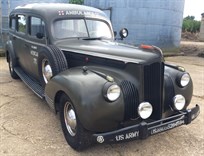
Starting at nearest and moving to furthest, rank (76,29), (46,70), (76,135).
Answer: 1. (76,135)
2. (46,70)
3. (76,29)

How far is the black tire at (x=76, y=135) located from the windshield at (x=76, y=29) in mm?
1567

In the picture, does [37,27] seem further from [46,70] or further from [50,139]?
[50,139]

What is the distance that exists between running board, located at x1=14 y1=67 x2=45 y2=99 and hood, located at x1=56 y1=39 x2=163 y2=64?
2.91 feet

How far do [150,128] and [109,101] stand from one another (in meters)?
0.57

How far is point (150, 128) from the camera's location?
297 cm

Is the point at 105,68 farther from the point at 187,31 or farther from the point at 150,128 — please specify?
the point at 187,31

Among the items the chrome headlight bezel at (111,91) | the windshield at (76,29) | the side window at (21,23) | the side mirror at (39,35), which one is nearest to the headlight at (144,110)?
the chrome headlight bezel at (111,91)

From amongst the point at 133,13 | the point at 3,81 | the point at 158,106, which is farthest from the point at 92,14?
the point at 133,13

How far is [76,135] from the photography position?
3.17 m

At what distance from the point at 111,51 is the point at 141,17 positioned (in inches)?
413

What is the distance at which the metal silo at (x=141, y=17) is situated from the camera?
1348 centimetres

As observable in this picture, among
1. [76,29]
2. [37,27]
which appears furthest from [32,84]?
[76,29]

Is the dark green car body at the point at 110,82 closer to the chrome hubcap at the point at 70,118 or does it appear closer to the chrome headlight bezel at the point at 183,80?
the chrome headlight bezel at the point at 183,80

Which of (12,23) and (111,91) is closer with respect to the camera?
(111,91)
